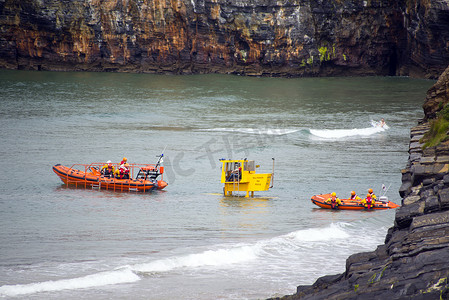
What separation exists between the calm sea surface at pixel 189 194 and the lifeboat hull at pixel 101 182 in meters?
0.61

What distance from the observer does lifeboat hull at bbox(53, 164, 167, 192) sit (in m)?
31.3

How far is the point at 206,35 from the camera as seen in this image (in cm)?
9081

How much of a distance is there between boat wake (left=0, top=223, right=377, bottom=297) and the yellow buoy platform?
8.00 meters

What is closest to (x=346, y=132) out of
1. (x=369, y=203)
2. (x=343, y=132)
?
(x=343, y=132)

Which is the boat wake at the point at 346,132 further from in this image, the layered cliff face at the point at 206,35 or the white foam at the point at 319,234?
the layered cliff face at the point at 206,35

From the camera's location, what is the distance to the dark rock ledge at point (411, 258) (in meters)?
10.7

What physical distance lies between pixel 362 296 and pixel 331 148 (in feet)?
105

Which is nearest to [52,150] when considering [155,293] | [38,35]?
[155,293]

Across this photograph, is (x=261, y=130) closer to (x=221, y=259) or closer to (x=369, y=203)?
(x=369, y=203)

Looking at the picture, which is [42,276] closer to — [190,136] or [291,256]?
[291,256]

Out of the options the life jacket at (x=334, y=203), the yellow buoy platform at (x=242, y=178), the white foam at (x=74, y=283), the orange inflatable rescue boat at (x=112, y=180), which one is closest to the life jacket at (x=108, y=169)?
the orange inflatable rescue boat at (x=112, y=180)

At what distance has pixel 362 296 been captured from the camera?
36.4ft

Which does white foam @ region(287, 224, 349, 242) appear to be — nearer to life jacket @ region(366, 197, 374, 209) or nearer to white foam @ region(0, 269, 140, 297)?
life jacket @ region(366, 197, 374, 209)

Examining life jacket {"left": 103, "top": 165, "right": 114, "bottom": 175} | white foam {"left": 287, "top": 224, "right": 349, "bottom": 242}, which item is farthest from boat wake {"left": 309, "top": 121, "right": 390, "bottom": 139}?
white foam {"left": 287, "top": 224, "right": 349, "bottom": 242}
